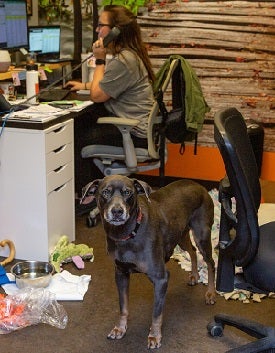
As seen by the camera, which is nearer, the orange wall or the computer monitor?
the computer monitor

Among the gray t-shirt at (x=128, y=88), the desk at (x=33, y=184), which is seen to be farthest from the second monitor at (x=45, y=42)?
the desk at (x=33, y=184)

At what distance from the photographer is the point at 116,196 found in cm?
217

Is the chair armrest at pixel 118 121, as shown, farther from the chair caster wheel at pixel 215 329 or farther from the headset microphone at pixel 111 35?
the chair caster wheel at pixel 215 329

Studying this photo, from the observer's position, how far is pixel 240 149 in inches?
76.8

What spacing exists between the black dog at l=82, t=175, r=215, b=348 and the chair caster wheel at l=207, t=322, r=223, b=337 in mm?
226

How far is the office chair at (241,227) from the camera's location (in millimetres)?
1777

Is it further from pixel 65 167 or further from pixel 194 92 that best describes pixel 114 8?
pixel 65 167

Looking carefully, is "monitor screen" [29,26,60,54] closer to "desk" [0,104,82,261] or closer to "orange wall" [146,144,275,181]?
"desk" [0,104,82,261]

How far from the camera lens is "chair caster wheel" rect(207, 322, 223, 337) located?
2.40m

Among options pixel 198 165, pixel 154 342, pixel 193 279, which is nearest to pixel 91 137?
pixel 198 165

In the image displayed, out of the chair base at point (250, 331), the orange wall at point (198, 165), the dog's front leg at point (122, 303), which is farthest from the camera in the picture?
the orange wall at point (198, 165)

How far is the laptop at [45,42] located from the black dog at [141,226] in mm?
1867

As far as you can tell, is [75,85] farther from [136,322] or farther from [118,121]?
[136,322]

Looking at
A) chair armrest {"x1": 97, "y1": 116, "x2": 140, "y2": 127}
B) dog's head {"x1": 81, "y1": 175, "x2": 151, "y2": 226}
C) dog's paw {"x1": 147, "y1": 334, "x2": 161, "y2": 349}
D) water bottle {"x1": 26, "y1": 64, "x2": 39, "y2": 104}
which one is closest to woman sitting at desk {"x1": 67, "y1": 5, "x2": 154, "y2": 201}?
chair armrest {"x1": 97, "y1": 116, "x2": 140, "y2": 127}
